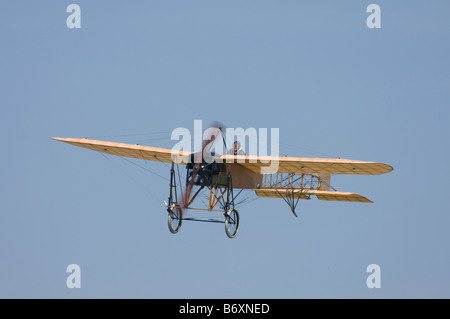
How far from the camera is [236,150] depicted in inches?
1833

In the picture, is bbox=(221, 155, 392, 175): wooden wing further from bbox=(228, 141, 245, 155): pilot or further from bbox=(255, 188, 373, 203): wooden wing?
bbox=(255, 188, 373, 203): wooden wing

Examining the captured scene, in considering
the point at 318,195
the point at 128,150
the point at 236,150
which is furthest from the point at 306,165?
the point at 128,150

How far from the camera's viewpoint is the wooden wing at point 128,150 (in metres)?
47.7

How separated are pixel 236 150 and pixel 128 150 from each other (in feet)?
16.1

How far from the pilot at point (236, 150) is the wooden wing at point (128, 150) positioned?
1.90 metres

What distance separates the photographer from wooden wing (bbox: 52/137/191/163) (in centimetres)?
4766

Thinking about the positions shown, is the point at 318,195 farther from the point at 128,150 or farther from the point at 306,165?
the point at 128,150

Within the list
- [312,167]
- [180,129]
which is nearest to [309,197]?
[312,167]

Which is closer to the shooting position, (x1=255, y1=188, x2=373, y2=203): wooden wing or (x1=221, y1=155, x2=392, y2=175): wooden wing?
(x1=221, y1=155, x2=392, y2=175): wooden wing

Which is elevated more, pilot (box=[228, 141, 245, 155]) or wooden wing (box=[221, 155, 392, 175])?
pilot (box=[228, 141, 245, 155])

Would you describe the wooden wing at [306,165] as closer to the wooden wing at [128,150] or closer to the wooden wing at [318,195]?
the wooden wing at [128,150]

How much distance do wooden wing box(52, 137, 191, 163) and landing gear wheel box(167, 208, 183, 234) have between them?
2.46 metres

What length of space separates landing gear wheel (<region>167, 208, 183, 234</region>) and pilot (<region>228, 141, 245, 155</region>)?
3.27m
